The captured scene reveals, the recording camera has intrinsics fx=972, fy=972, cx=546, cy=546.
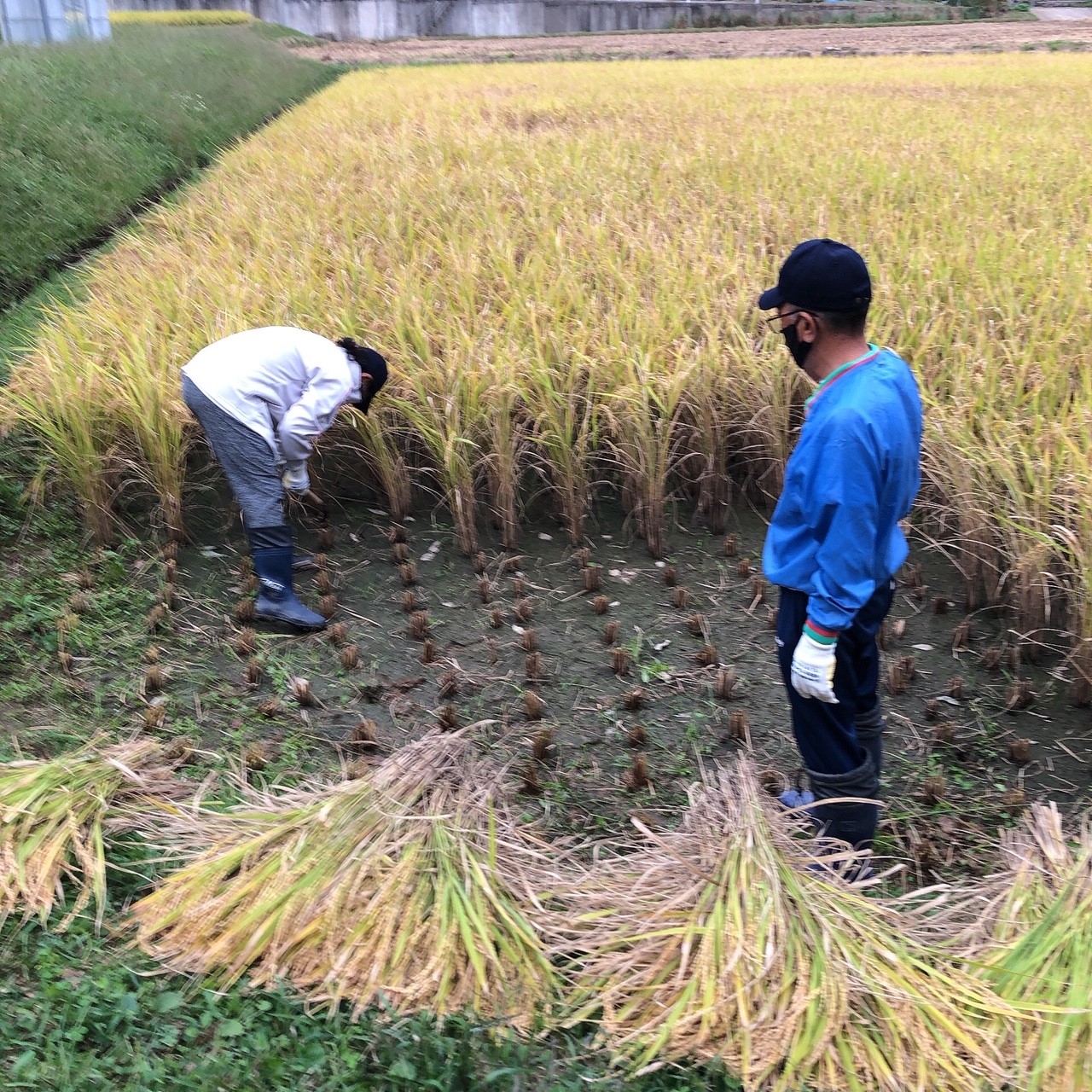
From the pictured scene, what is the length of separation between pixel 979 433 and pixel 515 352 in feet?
5.10

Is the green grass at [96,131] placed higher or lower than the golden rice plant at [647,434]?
higher

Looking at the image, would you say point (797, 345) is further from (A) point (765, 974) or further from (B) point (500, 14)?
(B) point (500, 14)

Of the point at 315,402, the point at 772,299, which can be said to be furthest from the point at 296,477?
the point at 772,299

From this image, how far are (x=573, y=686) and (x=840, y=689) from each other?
858 mm

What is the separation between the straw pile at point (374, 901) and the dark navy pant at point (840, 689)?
0.62 m

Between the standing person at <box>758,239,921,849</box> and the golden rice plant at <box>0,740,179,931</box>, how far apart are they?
1473 mm

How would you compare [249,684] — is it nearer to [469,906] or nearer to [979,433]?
[469,906]

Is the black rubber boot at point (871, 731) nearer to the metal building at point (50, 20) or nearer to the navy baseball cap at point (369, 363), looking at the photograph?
the navy baseball cap at point (369, 363)

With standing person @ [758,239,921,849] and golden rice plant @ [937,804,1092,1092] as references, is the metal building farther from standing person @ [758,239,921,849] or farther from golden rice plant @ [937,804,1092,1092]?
golden rice plant @ [937,804,1092,1092]

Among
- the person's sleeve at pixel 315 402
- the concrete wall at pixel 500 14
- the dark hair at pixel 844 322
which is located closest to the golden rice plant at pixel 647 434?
the person's sleeve at pixel 315 402

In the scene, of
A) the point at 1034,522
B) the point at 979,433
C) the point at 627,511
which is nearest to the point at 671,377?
the point at 627,511

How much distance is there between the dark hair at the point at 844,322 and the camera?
72.7 inches

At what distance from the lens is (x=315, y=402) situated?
2.88 metres

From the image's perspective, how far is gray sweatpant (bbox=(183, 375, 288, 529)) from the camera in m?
2.92
